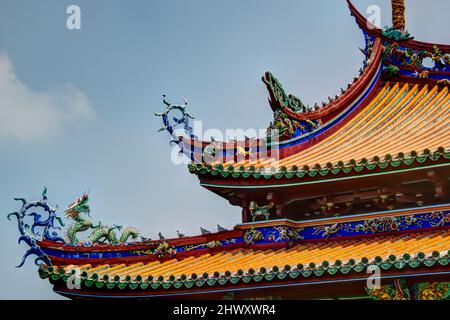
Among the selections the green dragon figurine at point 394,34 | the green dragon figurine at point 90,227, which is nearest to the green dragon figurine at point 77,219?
the green dragon figurine at point 90,227

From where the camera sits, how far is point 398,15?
20062 mm

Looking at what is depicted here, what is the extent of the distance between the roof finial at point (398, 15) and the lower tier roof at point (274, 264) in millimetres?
6275

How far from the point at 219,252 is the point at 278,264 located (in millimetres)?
1817

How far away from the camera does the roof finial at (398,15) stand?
2000 centimetres

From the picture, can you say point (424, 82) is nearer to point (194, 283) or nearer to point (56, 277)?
point (194, 283)

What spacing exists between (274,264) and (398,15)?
7626 millimetres

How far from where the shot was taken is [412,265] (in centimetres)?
1314

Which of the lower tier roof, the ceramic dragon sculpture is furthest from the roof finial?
the lower tier roof

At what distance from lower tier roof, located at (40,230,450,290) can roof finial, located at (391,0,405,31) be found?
627 cm

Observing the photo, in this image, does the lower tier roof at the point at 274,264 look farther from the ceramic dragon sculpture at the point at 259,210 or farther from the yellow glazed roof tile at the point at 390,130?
the yellow glazed roof tile at the point at 390,130

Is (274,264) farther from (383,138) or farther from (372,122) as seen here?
(372,122)

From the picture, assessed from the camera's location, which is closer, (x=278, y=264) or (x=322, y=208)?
(x=278, y=264)

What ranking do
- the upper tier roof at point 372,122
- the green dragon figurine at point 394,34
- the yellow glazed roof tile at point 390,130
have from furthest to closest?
the green dragon figurine at point 394,34 < the yellow glazed roof tile at point 390,130 < the upper tier roof at point 372,122

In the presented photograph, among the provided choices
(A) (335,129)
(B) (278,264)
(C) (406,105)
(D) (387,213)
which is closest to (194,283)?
(B) (278,264)
